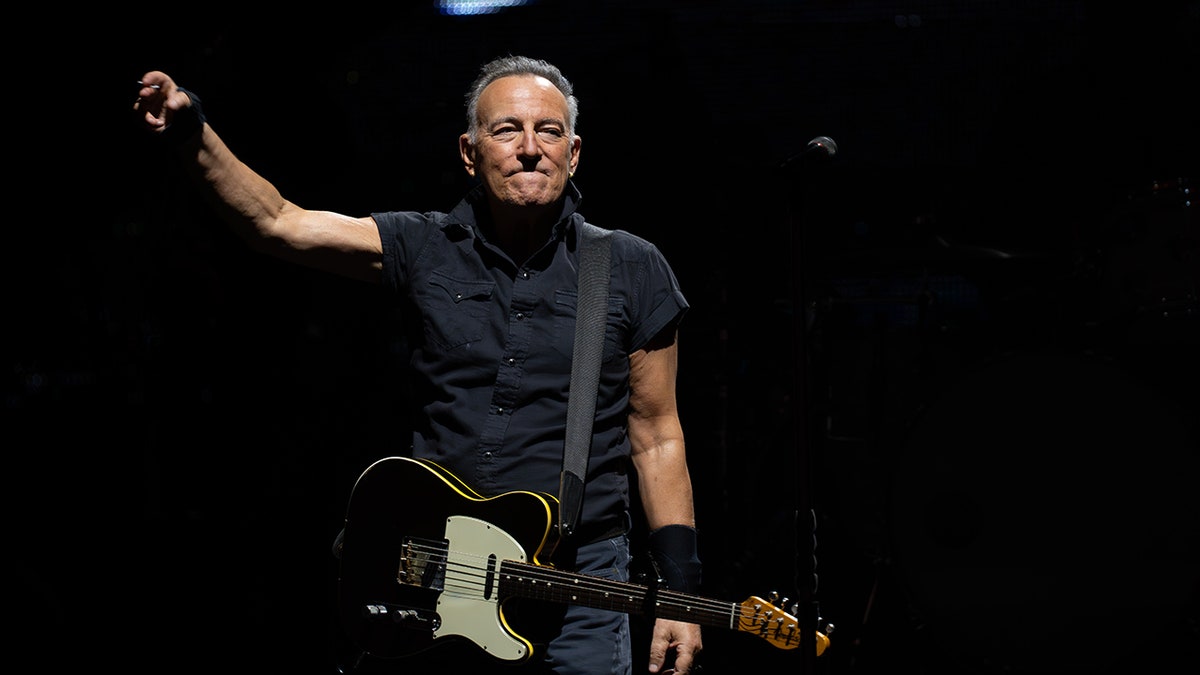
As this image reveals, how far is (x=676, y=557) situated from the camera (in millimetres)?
2418

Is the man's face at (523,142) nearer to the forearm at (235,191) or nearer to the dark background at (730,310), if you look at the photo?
the forearm at (235,191)

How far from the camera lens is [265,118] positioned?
4137 mm

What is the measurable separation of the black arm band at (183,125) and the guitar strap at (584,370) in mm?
866

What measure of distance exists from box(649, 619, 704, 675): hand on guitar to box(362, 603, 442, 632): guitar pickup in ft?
1.61

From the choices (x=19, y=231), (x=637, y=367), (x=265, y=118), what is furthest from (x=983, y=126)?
(x=19, y=231)

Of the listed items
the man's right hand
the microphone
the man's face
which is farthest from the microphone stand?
the man's right hand

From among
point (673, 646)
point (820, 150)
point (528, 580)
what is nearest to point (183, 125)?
point (528, 580)

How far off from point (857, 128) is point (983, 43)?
0.62 meters

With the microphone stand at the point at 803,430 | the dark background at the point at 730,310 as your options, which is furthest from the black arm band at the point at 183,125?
the dark background at the point at 730,310

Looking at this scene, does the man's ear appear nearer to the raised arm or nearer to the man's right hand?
the raised arm

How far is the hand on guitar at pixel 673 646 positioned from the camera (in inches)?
93.4

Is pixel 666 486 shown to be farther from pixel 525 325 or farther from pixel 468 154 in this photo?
pixel 468 154

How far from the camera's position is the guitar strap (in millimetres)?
2227

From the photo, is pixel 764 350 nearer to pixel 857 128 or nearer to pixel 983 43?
pixel 857 128
